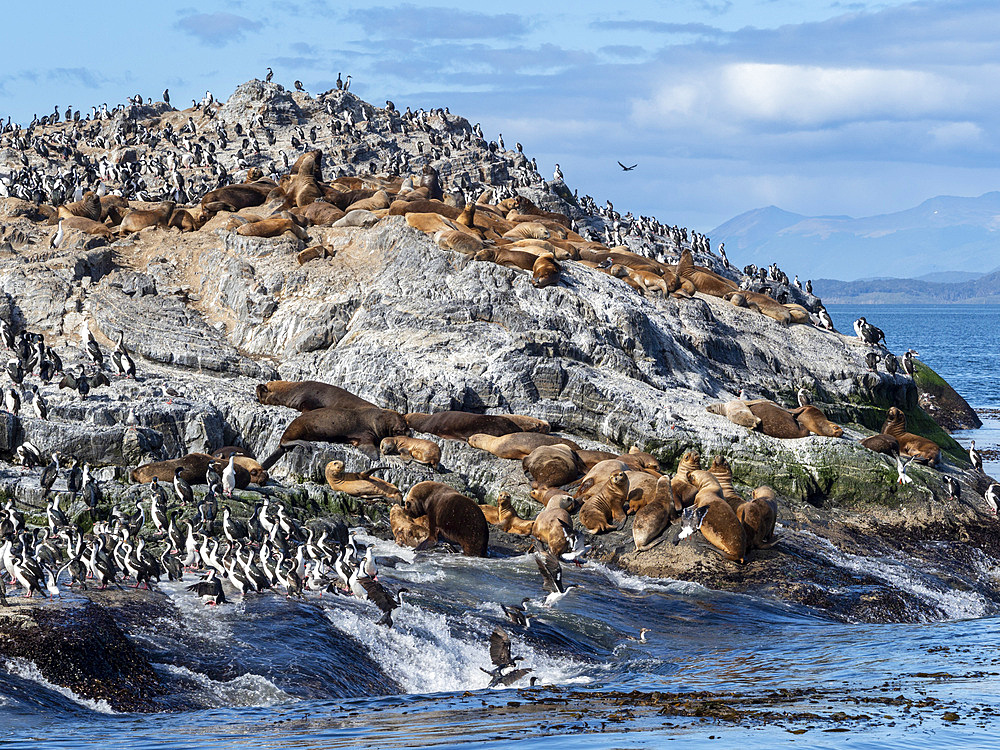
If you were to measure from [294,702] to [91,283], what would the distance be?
51.4 feet

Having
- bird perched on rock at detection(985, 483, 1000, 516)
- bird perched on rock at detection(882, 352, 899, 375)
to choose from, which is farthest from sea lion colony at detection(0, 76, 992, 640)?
bird perched on rock at detection(882, 352, 899, 375)

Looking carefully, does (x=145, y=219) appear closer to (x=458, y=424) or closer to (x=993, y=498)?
(x=458, y=424)

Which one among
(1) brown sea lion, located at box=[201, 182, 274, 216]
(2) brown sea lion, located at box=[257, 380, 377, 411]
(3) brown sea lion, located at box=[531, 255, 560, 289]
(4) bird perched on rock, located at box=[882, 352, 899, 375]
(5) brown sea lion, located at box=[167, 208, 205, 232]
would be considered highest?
(1) brown sea lion, located at box=[201, 182, 274, 216]

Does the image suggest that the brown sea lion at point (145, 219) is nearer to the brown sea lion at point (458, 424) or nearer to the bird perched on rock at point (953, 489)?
the brown sea lion at point (458, 424)

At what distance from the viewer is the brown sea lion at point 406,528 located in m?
16.4

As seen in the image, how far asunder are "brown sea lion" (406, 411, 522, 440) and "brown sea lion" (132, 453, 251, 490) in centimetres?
361

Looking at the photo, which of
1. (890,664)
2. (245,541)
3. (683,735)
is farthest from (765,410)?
(683,735)

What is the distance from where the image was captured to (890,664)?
12656 mm

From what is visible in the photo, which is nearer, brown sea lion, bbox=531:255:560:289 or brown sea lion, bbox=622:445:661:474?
brown sea lion, bbox=622:445:661:474

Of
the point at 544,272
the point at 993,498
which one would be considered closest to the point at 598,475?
the point at 544,272

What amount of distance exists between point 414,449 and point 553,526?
3198 millimetres

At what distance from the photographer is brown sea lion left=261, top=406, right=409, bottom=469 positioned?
Result: 18.8 m

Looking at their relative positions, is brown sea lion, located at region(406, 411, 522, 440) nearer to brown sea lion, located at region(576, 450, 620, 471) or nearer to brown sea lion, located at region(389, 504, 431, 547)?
brown sea lion, located at region(576, 450, 620, 471)

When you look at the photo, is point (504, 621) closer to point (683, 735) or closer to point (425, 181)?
point (683, 735)
